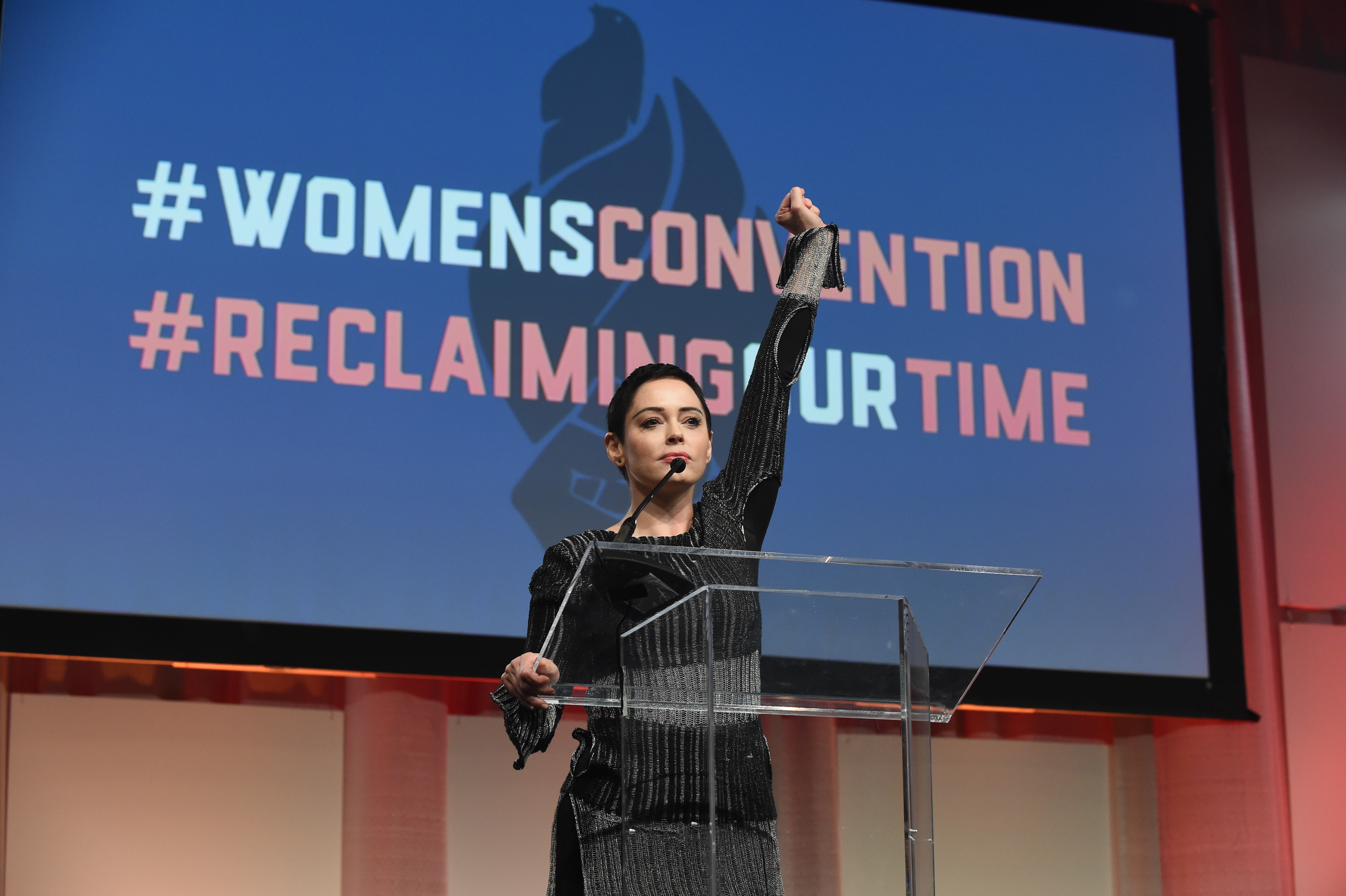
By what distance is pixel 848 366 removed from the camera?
12.7 ft

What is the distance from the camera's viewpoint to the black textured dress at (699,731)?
1.49 metres

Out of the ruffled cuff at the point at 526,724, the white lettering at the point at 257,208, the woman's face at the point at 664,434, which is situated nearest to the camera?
the ruffled cuff at the point at 526,724

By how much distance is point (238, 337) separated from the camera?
11.3 ft

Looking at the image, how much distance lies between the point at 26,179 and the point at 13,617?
992 mm

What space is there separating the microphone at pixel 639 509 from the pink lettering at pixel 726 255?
2.01 metres

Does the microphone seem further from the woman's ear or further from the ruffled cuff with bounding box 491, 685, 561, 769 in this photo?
the ruffled cuff with bounding box 491, 685, 561, 769

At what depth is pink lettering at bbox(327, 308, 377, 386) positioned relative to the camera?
3.49 m

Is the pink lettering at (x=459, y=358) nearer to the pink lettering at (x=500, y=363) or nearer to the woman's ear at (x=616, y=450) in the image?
the pink lettering at (x=500, y=363)

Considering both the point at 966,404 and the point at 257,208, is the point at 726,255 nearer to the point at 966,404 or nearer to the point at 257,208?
the point at 966,404

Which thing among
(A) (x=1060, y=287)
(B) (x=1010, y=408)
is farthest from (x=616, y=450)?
(A) (x=1060, y=287)

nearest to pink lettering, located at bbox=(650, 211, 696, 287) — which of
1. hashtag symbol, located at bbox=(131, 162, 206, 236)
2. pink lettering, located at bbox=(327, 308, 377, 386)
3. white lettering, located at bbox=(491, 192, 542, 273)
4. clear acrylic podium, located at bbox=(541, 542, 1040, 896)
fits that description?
white lettering, located at bbox=(491, 192, 542, 273)

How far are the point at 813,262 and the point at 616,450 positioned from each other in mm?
360

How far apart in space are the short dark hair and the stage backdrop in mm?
1595

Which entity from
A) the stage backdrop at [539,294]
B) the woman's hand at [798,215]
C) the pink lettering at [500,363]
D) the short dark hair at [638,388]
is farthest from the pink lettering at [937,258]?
the short dark hair at [638,388]
